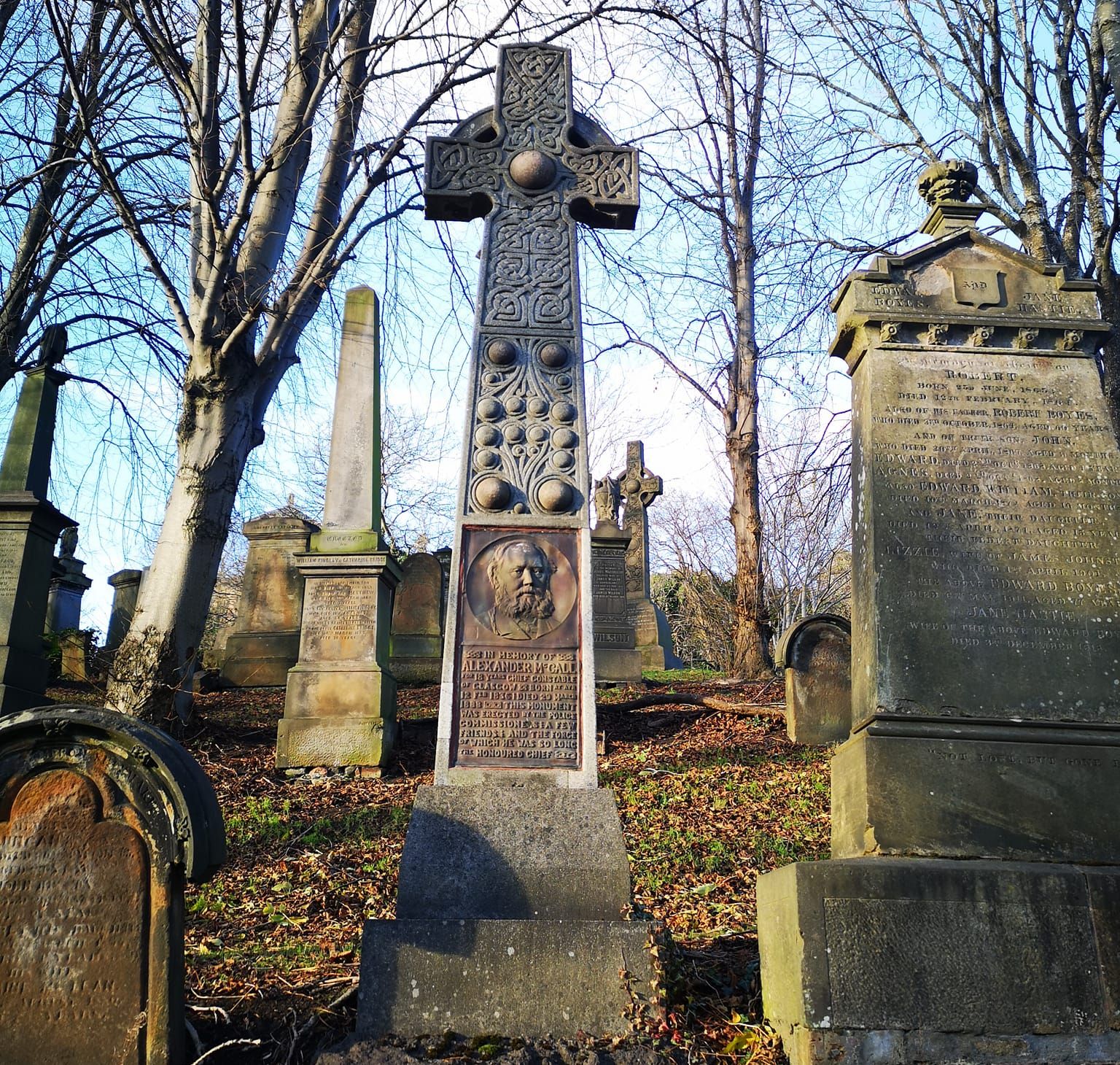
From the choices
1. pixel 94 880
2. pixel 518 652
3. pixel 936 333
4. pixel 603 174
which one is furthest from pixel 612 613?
pixel 94 880

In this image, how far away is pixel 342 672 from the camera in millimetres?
9914

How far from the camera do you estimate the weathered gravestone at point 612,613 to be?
1446cm

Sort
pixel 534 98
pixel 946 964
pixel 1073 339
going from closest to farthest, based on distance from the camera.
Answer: pixel 946 964
pixel 1073 339
pixel 534 98

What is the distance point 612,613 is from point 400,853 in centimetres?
874

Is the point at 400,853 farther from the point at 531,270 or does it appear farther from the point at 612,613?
the point at 612,613

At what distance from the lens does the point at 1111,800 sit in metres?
4.14

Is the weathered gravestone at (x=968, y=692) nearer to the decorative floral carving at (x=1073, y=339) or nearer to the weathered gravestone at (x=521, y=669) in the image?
the decorative floral carving at (x=1073, y=339)

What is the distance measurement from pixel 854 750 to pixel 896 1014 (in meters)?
1.12

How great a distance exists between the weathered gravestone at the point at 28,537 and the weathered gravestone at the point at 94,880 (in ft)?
26.5

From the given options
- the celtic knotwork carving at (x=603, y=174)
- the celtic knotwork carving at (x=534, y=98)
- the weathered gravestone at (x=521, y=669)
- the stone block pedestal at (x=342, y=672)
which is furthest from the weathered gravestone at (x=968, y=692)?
the stone block pedestal at (x=342, y=672)

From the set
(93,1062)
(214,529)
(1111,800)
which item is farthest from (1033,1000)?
(214,529)

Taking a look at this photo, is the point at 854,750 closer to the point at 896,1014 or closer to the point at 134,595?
the point at 896,1014

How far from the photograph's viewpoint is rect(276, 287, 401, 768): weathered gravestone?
9633mm

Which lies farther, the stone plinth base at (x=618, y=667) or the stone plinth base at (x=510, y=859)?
the stone plinth base at (x=618, y=667)
